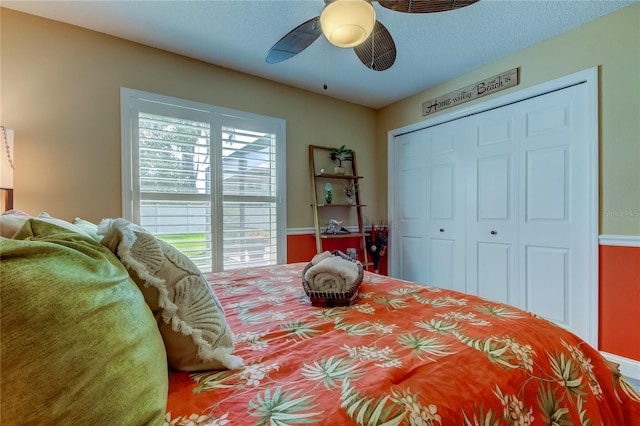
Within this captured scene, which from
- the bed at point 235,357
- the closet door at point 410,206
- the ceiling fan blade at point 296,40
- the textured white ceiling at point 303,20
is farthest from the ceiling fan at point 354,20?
the closet door at point 410,206

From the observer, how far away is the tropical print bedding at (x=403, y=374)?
24.8 inches

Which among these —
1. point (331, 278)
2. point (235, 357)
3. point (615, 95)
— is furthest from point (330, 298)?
point (615, 95)

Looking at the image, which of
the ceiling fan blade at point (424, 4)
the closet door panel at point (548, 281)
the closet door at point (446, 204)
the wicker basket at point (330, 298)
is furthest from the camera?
the closet door at point (446, 204)

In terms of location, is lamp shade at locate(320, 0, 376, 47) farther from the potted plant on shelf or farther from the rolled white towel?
the potted plant on shelf

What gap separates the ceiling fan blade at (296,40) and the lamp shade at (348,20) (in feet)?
0.59

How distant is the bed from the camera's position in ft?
1.43

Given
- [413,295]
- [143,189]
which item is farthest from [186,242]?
[413,295]

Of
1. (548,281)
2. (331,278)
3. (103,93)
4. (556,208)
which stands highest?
(103,93)

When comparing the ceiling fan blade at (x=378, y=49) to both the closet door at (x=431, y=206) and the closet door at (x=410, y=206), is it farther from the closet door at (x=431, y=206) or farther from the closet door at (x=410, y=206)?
the closet door at (x=410, y=206)

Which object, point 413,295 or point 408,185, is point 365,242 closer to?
point 408,185

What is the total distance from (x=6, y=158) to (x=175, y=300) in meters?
1.94

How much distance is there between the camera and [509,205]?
269 centimetres

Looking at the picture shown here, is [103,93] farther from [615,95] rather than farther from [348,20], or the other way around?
[615,95]

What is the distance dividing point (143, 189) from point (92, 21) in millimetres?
1294
